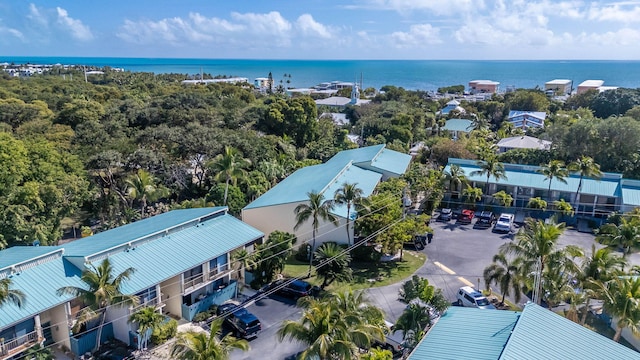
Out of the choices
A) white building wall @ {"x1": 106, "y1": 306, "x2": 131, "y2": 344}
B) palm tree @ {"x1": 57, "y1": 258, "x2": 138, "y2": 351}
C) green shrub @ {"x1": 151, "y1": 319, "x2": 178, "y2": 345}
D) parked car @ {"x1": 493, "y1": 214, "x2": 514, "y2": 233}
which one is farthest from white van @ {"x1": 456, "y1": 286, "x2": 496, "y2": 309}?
white building wall @ {"x1": 106, "y1": 306, "x2": 131, "y2": 344}

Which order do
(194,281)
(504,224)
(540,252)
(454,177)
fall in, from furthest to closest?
(454,177) < (504,224) < (194,281) < (540,252)

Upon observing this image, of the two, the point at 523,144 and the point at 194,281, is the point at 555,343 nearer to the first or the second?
the point at 194,281

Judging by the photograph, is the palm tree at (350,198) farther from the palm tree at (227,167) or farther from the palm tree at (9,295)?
the palm tree at (9,295)

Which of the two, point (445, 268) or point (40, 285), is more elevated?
point (40, 285)

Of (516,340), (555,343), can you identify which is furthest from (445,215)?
(516,340)

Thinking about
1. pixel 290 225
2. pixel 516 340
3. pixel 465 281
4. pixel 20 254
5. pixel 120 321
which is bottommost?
pixel 465 281

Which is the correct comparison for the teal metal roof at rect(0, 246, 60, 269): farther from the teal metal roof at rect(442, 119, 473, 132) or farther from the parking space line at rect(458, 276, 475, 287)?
the teal metal roof at rect(442, 119, 473, 132)

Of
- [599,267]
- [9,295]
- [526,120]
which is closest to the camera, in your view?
[9,295]

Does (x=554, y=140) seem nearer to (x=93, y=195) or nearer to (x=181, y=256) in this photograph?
(x=181, y=256)

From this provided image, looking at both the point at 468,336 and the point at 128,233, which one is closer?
the point at 468,336
